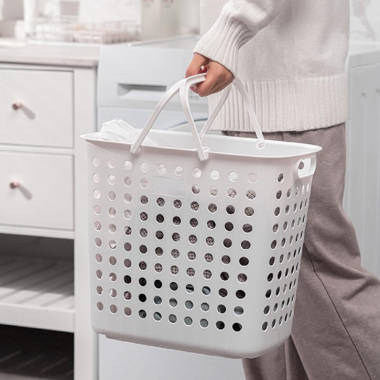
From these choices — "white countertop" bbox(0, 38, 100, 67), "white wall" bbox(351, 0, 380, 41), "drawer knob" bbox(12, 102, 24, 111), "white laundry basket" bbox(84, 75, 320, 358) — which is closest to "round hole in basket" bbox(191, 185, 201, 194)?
"white laundry basket" bbox(84, 75, 320, 358)

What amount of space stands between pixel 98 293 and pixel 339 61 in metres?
0.56

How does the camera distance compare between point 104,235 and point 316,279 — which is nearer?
point 104,235

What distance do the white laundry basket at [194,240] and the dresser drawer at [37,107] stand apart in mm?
731

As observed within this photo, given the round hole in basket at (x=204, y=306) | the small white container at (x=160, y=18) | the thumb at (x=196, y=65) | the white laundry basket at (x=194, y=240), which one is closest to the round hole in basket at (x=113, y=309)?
the white laundry basket at (x=194, y=240)

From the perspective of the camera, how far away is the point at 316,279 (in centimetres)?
161

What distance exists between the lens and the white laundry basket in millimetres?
1345

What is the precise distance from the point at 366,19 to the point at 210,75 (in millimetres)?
1179

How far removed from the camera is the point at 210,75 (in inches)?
55.9

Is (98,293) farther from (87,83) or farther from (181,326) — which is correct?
(87,83)

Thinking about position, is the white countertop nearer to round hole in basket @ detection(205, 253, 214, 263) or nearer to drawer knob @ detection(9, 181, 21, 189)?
drawer knob @ detection(9, 181, 21, 189)

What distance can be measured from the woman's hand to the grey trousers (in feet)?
0.67

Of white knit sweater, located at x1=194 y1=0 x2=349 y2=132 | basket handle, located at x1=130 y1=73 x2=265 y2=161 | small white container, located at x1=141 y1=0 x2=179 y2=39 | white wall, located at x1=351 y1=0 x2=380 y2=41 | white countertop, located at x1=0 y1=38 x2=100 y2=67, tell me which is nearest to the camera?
basket handle, located at x1=130 y1=73 x2=265 y2=161

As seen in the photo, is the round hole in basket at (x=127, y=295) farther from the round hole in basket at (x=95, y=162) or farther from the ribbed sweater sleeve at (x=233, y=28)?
the ribbed sweater sleeve at (x=233, y=28)

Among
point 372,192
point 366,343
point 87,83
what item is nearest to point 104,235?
point 366,343
